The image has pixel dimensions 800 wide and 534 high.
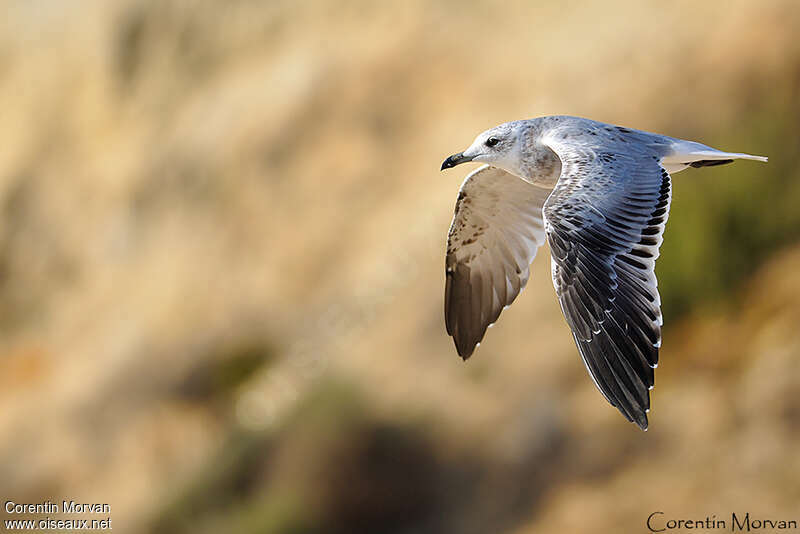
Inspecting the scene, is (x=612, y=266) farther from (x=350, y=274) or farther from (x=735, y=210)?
(x=350, y=274)

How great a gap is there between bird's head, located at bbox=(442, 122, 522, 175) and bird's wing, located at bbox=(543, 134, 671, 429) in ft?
1.47

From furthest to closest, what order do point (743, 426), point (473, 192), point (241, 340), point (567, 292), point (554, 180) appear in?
point (241, 340) < point (743, 426) < point (473, 192) < point (554, 180) < point (567, 292)

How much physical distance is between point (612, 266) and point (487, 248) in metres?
1.36

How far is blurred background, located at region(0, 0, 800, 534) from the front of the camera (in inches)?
270

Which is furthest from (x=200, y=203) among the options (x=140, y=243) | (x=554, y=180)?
(x=554, y=180)

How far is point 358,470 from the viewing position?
7.45 m

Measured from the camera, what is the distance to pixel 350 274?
847cm

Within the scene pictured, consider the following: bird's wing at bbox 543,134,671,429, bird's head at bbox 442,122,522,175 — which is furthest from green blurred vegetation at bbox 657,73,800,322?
bird's wing at bbox 543,134,671,429

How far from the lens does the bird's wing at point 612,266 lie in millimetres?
3141

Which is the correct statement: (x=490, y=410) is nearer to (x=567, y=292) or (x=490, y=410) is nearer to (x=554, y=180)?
(x=554, y=180)

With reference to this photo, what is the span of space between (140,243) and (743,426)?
5742 mm

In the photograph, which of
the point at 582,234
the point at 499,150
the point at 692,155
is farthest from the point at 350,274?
the point at 582,234

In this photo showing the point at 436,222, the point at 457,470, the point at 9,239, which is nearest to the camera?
the point at 457,470

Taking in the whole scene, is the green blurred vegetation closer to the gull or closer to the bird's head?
the gull
